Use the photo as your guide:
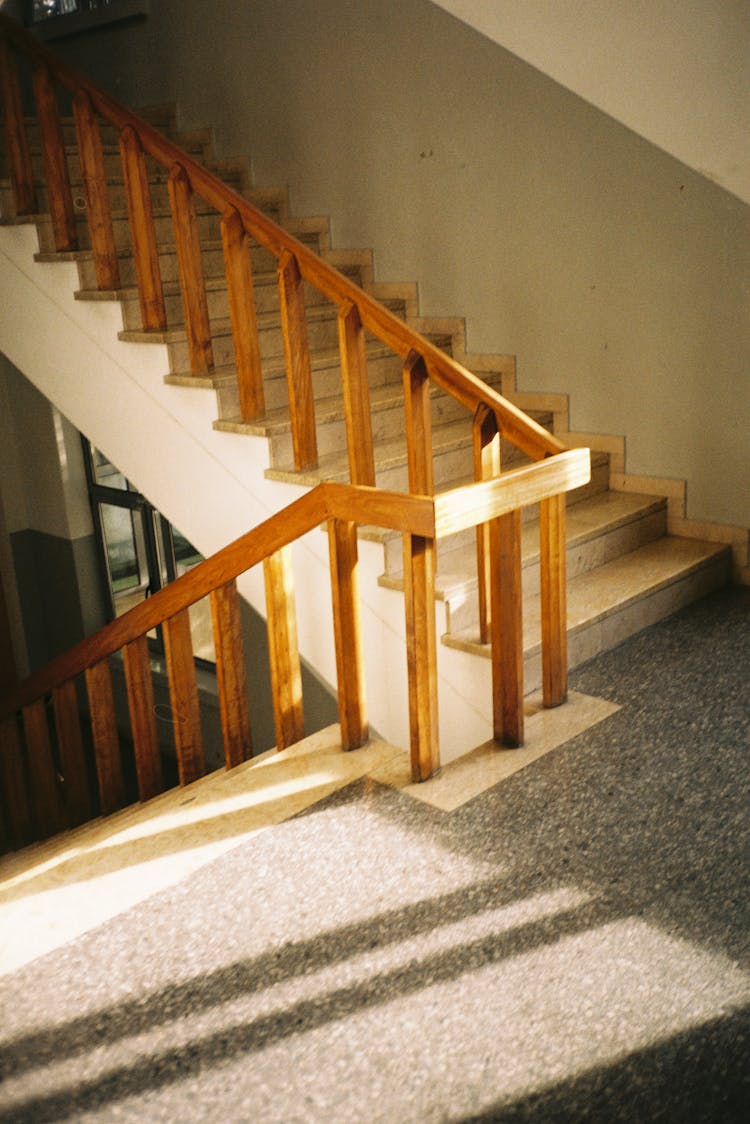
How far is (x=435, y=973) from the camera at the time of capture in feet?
6.58

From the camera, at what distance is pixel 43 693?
381 cm

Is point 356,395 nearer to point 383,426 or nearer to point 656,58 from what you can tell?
point 383,426

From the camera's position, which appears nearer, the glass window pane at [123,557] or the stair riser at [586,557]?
the stair riser at [586,557]

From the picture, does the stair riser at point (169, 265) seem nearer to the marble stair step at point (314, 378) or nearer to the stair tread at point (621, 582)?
the marble stair step at point (314, 378)

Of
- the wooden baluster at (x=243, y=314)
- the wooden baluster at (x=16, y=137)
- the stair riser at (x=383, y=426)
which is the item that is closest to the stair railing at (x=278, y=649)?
the stair riser at (x=383, y=426)

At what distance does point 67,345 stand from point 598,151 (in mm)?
2315

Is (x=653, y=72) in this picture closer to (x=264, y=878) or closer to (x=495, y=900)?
(x=495, y=900)

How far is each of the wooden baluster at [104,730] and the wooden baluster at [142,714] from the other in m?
0.10

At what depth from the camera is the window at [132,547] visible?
25.2ft

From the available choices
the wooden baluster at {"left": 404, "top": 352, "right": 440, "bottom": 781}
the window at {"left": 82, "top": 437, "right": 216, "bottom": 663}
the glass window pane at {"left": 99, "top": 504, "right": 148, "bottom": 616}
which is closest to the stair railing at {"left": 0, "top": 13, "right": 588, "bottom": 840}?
the wooden baluster at {"left": 404, "top": 352, "right": 440, "bottom": 781}

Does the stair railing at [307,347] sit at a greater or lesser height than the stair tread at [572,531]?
greater

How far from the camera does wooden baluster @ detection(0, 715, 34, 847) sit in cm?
412

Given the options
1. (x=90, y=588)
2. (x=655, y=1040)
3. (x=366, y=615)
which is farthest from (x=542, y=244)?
(x=90, y=588)

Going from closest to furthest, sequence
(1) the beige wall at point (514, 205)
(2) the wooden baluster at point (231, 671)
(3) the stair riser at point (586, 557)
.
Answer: (2) the wooden baluster at point (231, 671) → (3) the stair riser at point (586, 557) → (1) the beige wall at point (514, 205)
